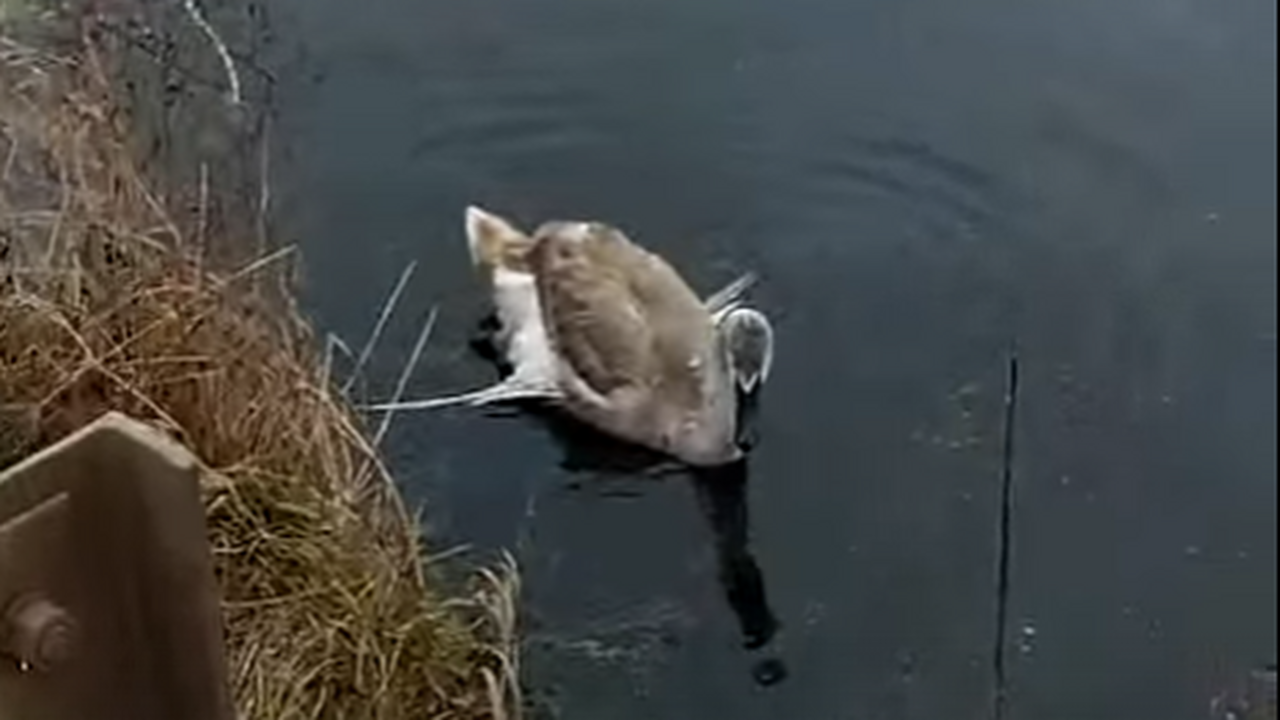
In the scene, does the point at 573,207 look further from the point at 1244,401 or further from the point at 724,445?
the point at 1244,401

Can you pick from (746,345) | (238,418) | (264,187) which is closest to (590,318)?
(746,345)

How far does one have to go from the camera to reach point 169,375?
3156mm

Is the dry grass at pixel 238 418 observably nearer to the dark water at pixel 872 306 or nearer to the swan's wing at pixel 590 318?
the dark water at pixel 872 306

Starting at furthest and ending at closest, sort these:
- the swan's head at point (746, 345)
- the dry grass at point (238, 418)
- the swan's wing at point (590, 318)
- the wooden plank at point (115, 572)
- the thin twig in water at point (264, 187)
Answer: the swan's wing at point (590, 318) → the swan's head at point (746, 345) → the thin twig in water at point (264, 187) → the dry grass at point (238, 418) → the wooden plank at point (115, 572)

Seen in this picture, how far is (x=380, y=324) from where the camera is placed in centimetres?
441

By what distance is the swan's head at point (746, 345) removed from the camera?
440 cm

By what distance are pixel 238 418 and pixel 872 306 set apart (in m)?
1.55

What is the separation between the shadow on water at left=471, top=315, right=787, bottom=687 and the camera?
3936 millimetres

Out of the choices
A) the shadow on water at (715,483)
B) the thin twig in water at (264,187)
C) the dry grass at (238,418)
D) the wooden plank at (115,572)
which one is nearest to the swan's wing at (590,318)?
the shadow on water at (715,483)

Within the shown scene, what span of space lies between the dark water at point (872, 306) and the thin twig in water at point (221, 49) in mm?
313

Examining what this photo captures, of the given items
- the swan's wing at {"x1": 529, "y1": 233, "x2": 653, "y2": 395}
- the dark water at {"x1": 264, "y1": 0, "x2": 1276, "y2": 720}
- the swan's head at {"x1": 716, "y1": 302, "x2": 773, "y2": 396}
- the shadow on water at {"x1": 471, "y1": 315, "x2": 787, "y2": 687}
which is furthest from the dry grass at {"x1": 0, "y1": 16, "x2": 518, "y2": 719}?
the swan's wing at {"x1": 529, "y1": 233, "x2": 653, "y2": 395}

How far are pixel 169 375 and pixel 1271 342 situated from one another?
1.70 m

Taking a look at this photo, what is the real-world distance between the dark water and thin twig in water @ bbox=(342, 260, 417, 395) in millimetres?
23

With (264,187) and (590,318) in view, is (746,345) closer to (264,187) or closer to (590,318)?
(590,318)
